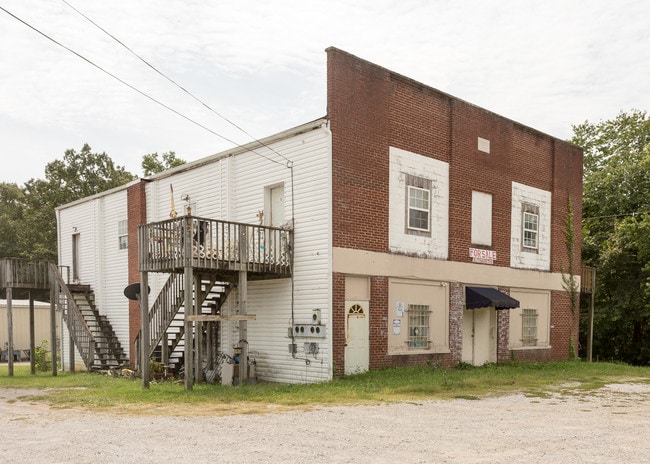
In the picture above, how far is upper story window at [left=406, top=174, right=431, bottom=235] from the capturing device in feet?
60.8

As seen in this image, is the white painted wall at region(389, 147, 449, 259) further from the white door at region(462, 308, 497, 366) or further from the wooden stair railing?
the wooden stair railing

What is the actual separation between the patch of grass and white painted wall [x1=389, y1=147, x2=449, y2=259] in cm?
A: 348

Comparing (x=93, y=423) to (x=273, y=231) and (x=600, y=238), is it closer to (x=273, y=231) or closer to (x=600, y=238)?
(x=273, y=231)

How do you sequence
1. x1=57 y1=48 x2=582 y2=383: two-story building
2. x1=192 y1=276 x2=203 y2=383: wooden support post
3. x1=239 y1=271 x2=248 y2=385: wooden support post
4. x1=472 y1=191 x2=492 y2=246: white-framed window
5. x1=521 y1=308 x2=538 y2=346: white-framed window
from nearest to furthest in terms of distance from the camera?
x1=239 y1=271 x2=248 y2=385: wooden support post, x1=192 y1=276 x2=203 y2=383: wooden support post, x1=57 y1=48 x2=582 y2=383: two-story building, x1=472 y1=191 x2=492 y2=246: white-framed window, x1=521 y1=308 x2=538 y2=346: white-framed window

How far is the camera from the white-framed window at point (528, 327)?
22.8 m

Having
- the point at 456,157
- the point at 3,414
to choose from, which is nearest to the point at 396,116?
the point at 456,157

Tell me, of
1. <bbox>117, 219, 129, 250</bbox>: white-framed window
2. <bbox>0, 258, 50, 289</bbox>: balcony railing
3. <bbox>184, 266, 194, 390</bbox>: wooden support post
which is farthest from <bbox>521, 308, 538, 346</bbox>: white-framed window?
<bbox>0, 258, 50, 289</bbox>: balcony railing

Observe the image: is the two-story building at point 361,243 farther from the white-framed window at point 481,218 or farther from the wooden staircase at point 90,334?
the wooden staircase at point 90,334

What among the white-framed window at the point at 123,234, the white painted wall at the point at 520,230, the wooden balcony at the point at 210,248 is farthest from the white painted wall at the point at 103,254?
the white painted wall at the point at 520,230

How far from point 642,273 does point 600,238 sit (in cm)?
292

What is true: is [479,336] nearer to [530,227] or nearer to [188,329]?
[530,227]

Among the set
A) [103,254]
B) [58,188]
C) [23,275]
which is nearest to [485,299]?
[103,254]

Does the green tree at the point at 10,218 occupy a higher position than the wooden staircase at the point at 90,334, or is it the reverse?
the green tree at the point at 10,218

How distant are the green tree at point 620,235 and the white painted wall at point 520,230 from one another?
7.31 metres
